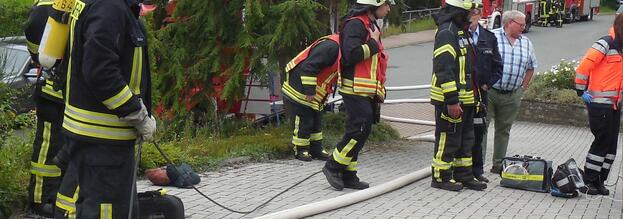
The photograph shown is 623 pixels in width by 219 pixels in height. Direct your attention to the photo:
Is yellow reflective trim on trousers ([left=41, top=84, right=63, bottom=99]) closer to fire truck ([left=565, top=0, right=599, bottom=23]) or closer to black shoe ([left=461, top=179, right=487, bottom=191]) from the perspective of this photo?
black shoe ([left=461, top=179, right=487, bottom=191])

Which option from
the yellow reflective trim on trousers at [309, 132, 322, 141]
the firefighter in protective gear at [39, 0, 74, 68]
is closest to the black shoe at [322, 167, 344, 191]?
the yellow reflective trim on trousers at [309, 132, 322, 141]

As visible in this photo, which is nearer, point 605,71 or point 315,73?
point 605,71

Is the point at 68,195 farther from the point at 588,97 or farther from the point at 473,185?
the point at 588,97

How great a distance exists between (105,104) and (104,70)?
209 millimetres

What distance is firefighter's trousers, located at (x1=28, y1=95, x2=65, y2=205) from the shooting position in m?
5.71

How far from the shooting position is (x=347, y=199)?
268 inches

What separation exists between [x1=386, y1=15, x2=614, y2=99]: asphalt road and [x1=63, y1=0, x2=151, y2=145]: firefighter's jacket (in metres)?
13.3

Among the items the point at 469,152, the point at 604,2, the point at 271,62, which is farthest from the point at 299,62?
the point at 604,2

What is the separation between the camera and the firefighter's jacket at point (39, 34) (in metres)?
5.52

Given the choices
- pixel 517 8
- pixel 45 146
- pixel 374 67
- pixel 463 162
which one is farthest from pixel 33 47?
pixel 517 8

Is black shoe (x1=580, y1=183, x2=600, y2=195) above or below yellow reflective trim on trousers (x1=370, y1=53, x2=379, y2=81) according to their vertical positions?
below

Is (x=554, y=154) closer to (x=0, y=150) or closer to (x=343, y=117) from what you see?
(x=343, y=117)

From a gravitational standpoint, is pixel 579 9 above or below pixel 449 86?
below

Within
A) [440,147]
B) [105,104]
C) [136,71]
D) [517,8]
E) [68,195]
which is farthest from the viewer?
[517,8]
